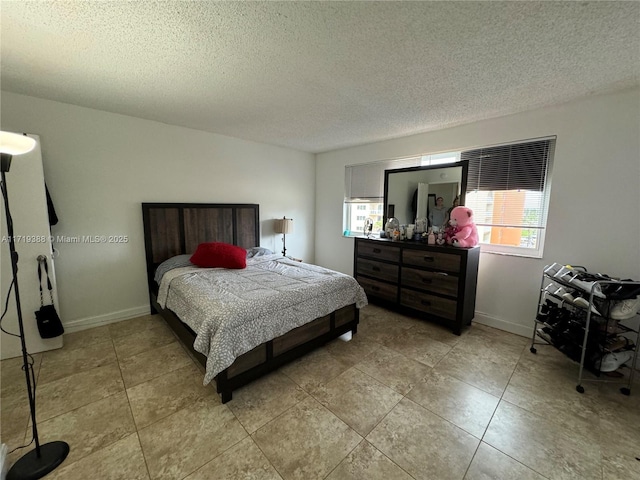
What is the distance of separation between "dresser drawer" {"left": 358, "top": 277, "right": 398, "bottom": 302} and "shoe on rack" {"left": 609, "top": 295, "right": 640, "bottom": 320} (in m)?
1.86

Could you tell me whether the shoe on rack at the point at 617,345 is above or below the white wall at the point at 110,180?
below

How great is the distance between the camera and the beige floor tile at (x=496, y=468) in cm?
136

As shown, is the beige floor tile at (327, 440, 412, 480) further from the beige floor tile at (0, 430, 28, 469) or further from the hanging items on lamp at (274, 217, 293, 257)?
the hanging items on lamp at (274, 217, 293, 257)

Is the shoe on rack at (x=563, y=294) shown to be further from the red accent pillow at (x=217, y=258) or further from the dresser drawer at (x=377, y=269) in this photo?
the red accent pillow at (x=217, y=258)

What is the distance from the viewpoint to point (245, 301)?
6.55 ft

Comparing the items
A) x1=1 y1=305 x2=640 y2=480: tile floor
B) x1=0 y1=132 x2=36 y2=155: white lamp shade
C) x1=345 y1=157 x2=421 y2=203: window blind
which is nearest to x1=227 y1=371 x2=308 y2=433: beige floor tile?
x1=1 y1=305 x2=640 y2=480: tile floor

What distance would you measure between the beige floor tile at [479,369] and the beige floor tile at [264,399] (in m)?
1.29

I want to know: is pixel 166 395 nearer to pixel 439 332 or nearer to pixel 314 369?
pixel 314 369

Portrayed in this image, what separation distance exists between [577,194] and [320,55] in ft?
8.83

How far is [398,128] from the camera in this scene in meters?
3.28

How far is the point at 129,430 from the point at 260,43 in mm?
2560

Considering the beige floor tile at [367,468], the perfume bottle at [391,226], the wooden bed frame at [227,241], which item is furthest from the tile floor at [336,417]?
the perfume bottle at [391,226]

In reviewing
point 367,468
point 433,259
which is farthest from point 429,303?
point 367,468

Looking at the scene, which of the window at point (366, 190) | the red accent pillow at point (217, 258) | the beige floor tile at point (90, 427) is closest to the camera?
the beige floor tile at point (90, 427)
